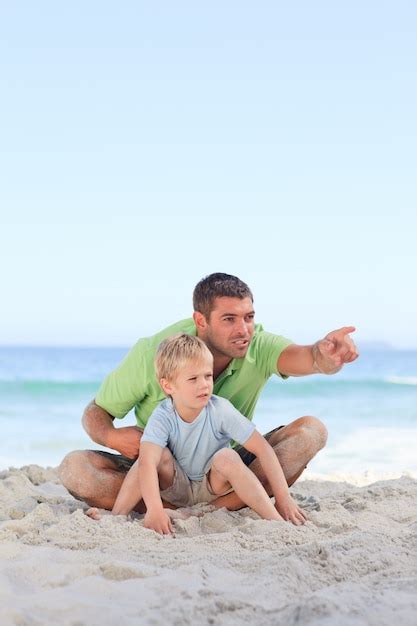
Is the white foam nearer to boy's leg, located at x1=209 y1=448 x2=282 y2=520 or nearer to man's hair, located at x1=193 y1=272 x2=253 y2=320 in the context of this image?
man's hair, located at x1=193 y1=272 x2=253 y2=320

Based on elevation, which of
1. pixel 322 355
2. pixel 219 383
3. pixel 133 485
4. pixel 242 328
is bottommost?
pixel 133 485

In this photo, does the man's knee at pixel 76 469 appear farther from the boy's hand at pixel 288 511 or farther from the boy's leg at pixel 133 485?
the boy's hand at pixel 288 511

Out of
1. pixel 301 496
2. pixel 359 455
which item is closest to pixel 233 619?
pixel 301 496

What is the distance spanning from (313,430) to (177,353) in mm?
821

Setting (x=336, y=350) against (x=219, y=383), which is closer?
(x=336, y=350)

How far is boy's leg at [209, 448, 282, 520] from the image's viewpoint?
→ 349cm

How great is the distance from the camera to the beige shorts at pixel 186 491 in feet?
12.2

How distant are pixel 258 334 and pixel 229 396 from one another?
12.8 inches

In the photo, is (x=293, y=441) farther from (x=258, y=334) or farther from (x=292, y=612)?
(x=292, y=612)

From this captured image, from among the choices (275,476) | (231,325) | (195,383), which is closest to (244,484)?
(275,476)

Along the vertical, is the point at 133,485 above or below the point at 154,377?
below

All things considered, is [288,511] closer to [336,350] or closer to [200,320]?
[336,350]

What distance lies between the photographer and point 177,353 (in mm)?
3525

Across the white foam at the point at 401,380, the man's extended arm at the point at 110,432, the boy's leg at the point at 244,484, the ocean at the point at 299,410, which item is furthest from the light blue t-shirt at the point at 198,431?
the white foam at the point at 401,380
